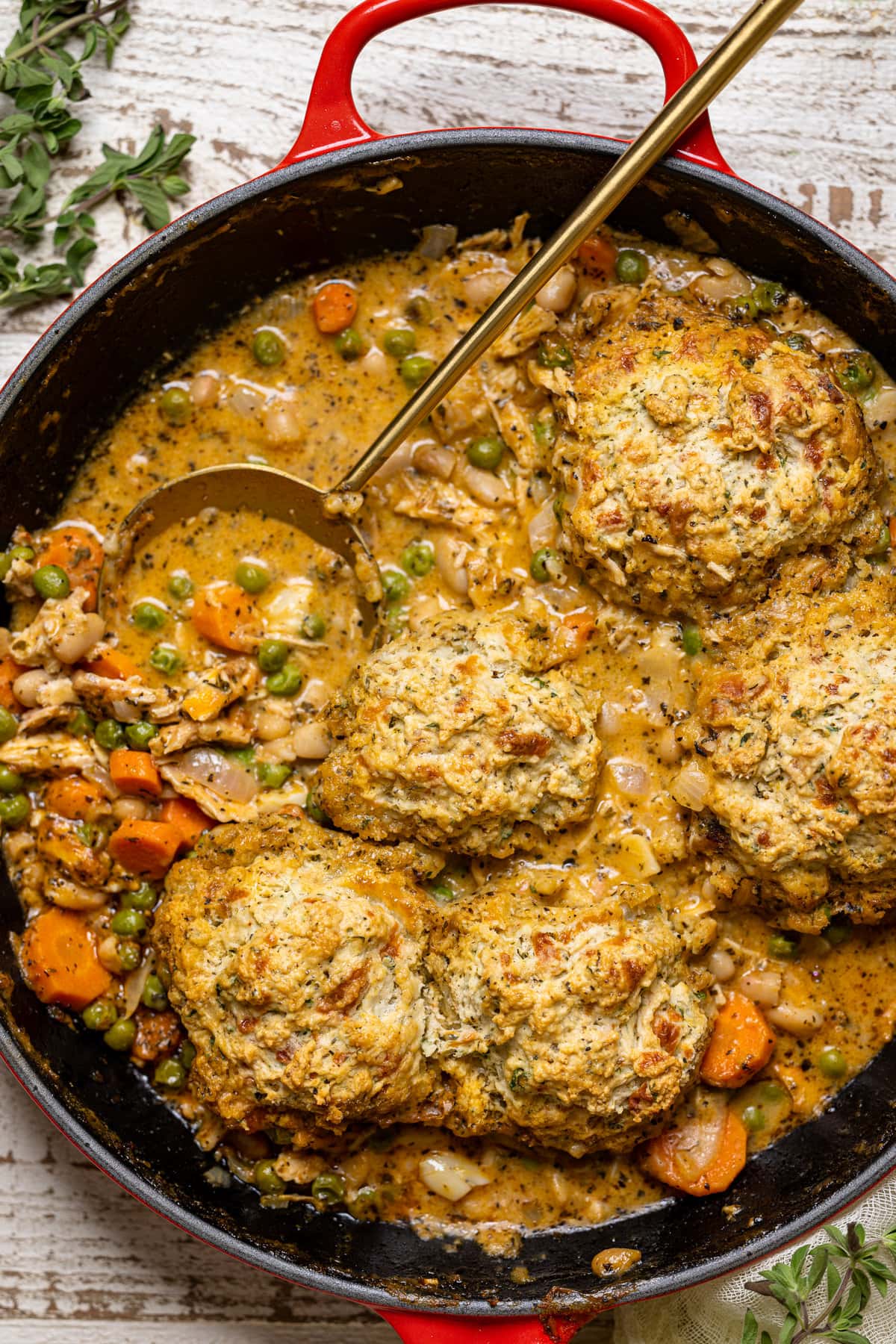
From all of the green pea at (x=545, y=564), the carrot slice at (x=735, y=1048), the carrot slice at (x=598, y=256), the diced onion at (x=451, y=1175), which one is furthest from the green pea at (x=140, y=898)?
the carrot slice at (x=598, y=256)

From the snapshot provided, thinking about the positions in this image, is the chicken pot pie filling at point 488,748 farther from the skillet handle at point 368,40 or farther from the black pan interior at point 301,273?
the skillet handle at point 368,40

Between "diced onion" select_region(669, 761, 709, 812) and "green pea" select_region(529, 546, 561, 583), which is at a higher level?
"green pea" select_region(529, 546, 561, 583)

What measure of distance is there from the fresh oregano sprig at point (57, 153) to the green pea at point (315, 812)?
6.26 ft

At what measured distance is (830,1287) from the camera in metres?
3.42

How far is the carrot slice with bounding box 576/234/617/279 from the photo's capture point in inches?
156

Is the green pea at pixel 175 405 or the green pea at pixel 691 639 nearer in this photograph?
the green pea at pixel 691 639

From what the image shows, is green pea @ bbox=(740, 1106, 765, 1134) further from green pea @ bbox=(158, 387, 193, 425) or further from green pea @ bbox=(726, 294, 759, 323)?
green pea @ bbox=(158, 387, 193, 425)

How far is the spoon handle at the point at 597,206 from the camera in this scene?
319cm

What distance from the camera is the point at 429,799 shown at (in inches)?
141

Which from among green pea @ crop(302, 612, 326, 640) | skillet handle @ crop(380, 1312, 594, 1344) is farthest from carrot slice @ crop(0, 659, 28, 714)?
skillet handle @ crop(380, 1312, 594, 1344)

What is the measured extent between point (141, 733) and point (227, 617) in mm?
470

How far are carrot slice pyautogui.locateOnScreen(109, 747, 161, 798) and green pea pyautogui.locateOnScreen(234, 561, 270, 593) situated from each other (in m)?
0.64

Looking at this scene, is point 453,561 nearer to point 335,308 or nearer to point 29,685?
point 335,308

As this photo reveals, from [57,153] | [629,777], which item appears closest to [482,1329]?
[629,777]
